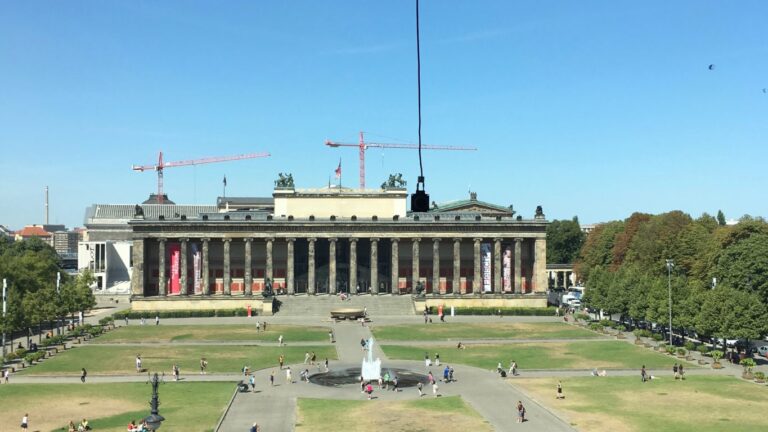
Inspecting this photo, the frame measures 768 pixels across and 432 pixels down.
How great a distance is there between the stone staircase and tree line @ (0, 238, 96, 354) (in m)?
32.5

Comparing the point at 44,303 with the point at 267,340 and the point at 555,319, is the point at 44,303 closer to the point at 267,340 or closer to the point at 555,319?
the point at 267,340

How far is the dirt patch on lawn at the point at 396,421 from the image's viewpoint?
5259 centimetres

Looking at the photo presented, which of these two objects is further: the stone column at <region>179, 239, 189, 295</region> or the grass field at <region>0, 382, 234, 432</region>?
the stone column at <region>179, 239, 189, 295</region>

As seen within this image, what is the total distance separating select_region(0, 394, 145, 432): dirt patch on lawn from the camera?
54.2 meters

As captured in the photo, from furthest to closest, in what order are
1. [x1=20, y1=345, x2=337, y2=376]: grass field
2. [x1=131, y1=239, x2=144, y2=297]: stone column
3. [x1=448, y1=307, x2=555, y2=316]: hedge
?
[x1=131, y1=239, x2=144, y2=297]: stone column < [x1=448, y1=307, x2=555, y2=316]: hedge < [x1=20, y1=345, x2=337, y2=376]: grass field

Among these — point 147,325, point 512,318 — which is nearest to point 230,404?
point 147,325

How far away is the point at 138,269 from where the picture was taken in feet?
449

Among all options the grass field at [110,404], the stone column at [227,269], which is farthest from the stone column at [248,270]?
the grass field at [110,404]

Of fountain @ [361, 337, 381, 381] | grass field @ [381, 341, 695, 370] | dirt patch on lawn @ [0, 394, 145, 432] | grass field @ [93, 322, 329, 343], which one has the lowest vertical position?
dirt patch on lawn @ [0, 394, 145, 432]

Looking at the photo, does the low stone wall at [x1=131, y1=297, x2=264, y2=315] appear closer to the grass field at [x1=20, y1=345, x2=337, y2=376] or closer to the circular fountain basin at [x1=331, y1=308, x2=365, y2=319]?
the circular fountain basin at [x1=331, y1=308, x2=365, y2=319]

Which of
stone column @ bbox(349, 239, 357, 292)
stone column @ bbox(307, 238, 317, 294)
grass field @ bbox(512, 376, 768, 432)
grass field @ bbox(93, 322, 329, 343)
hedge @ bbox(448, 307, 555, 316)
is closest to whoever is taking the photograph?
grass field @ bbox(512, 376, 768, 432)

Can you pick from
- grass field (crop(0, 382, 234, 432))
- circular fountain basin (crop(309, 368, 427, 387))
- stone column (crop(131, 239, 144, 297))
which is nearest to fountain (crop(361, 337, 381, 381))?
circular fountain basin (crop(309, 368, 427, 387))

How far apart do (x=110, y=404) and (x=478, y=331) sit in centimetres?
6046

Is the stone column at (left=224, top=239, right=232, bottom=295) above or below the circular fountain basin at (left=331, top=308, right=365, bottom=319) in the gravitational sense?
above
